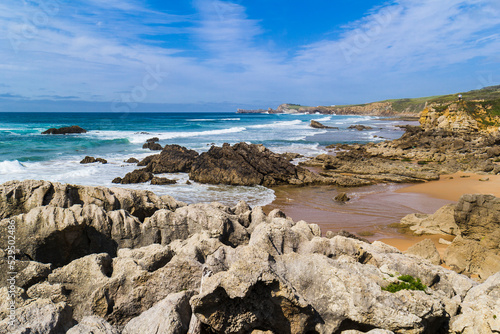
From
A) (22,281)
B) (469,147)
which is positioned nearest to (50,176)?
(22,281)

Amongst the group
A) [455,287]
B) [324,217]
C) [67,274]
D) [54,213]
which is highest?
[54,213]

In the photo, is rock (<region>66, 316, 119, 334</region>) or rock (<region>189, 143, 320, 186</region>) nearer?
rock (<region>66, 316, 119, 334</region>)

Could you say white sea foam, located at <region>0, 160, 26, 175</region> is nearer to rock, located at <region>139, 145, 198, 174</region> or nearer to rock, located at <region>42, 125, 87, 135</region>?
rock, located at <region>139, 145, 198, 174</region>

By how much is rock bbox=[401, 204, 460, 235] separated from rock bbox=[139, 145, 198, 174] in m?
16.8

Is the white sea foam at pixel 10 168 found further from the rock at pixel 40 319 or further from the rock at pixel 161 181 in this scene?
the rock at pixel 40 319

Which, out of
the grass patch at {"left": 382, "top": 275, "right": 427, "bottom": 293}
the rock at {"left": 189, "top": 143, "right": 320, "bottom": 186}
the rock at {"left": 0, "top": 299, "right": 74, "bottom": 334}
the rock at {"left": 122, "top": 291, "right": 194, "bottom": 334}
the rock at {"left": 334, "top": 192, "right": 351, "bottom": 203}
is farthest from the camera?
the rock at {"left": 189, "top": 143, "right": 320, "bottom": 186}

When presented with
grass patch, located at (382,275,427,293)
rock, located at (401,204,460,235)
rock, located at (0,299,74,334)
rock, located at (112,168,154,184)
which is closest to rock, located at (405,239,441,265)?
rock, located at (401,204,460,235)

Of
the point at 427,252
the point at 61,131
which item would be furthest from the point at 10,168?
the point at 61,131

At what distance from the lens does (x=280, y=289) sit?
14.6 ft

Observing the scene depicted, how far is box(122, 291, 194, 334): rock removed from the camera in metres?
4.27

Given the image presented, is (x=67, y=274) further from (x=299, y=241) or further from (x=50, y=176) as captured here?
(x=50, y=176)

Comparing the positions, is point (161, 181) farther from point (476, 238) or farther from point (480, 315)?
point (480, 315)

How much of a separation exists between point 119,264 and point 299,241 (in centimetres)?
345

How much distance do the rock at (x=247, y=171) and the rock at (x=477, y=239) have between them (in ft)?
40.8
